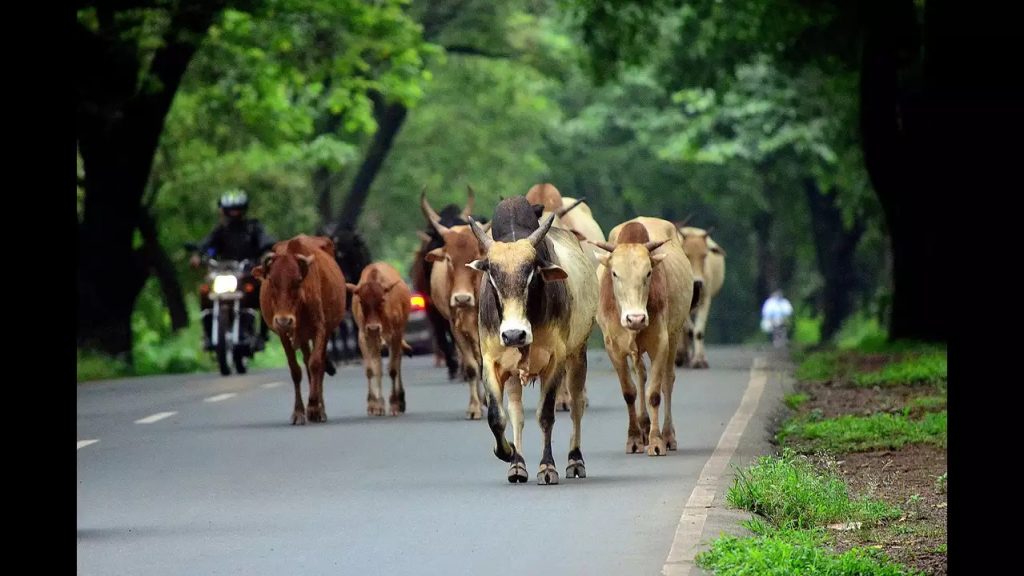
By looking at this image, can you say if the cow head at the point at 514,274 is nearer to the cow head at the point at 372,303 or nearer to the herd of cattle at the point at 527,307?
the herd of cattle at the point at 527,307

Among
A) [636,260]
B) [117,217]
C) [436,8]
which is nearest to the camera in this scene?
[636,260]

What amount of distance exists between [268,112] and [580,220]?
29251 millimetres

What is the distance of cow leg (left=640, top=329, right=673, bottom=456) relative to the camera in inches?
653

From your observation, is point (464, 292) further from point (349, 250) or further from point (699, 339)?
point (349, 250)

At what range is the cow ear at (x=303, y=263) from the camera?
21578mm

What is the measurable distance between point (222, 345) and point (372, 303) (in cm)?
944

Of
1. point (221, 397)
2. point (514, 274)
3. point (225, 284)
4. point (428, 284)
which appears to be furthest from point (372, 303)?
point (225, 284)

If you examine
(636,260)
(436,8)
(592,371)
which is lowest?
(592,371)

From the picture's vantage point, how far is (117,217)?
36.8 meters

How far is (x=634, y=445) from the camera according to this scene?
17.1 metres

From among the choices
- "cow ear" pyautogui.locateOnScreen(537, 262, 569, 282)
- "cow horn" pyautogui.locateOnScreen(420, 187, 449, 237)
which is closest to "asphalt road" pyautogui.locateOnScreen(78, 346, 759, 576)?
"cow ear" pyautogui.locateOnScreen(537, 262, 569, 282)

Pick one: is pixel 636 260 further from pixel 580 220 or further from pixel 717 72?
pixel 717 72

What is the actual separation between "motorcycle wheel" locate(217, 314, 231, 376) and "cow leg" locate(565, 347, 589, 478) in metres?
15.9

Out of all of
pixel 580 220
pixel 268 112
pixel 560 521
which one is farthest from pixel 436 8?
pixel 560 521
